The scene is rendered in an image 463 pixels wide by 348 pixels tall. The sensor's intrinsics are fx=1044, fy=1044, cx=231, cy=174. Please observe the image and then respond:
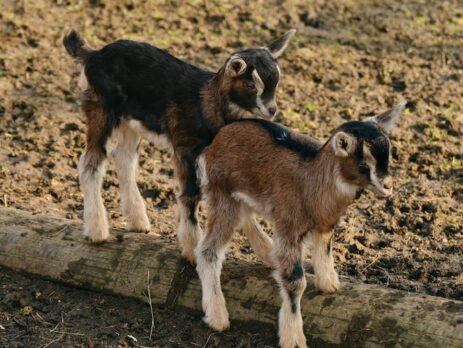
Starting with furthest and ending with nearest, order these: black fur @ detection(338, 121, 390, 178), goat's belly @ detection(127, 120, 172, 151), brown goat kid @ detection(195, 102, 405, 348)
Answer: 1. goat's belly @ detection(127, 120, 172, 151)
2. brown goat kid @ detection(195, 102, 405, 348)
3. black fur @ detection(338, 121, 390, 178)

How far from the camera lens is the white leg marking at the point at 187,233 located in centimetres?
786

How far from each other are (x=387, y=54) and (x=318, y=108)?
7.26 feet

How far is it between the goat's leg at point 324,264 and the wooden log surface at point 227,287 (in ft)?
0.23

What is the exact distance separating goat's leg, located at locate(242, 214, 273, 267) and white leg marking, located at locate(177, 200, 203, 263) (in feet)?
1.23

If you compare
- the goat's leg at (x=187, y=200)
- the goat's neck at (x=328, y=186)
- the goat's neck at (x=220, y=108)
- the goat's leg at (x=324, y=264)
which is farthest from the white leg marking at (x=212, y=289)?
the goat's neck at (x=220, y=108)

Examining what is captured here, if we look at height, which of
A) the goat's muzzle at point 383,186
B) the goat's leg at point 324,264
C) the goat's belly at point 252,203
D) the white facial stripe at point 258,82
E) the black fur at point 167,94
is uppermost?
the white facial stripe at point 258,82

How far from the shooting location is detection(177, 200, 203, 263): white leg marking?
7.86 metres

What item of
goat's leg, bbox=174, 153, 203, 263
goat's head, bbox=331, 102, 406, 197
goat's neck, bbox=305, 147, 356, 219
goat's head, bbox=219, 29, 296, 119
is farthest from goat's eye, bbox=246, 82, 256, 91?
goat's head, bbox=331, 102, 406, 197

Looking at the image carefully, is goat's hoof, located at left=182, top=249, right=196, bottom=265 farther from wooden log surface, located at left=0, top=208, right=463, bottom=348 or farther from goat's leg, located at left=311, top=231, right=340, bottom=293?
goat's leg, located at left=311, top=231, right=340, bottom=293

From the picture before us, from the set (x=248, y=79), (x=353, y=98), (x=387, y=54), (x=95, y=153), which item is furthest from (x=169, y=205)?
(x=387, y=54)

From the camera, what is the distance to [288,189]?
7.27 meters

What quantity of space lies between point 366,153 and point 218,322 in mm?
1676

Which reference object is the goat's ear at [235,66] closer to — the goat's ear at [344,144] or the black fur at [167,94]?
the black fur at [167,94]

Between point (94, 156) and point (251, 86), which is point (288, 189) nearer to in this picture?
point (251, 86)
